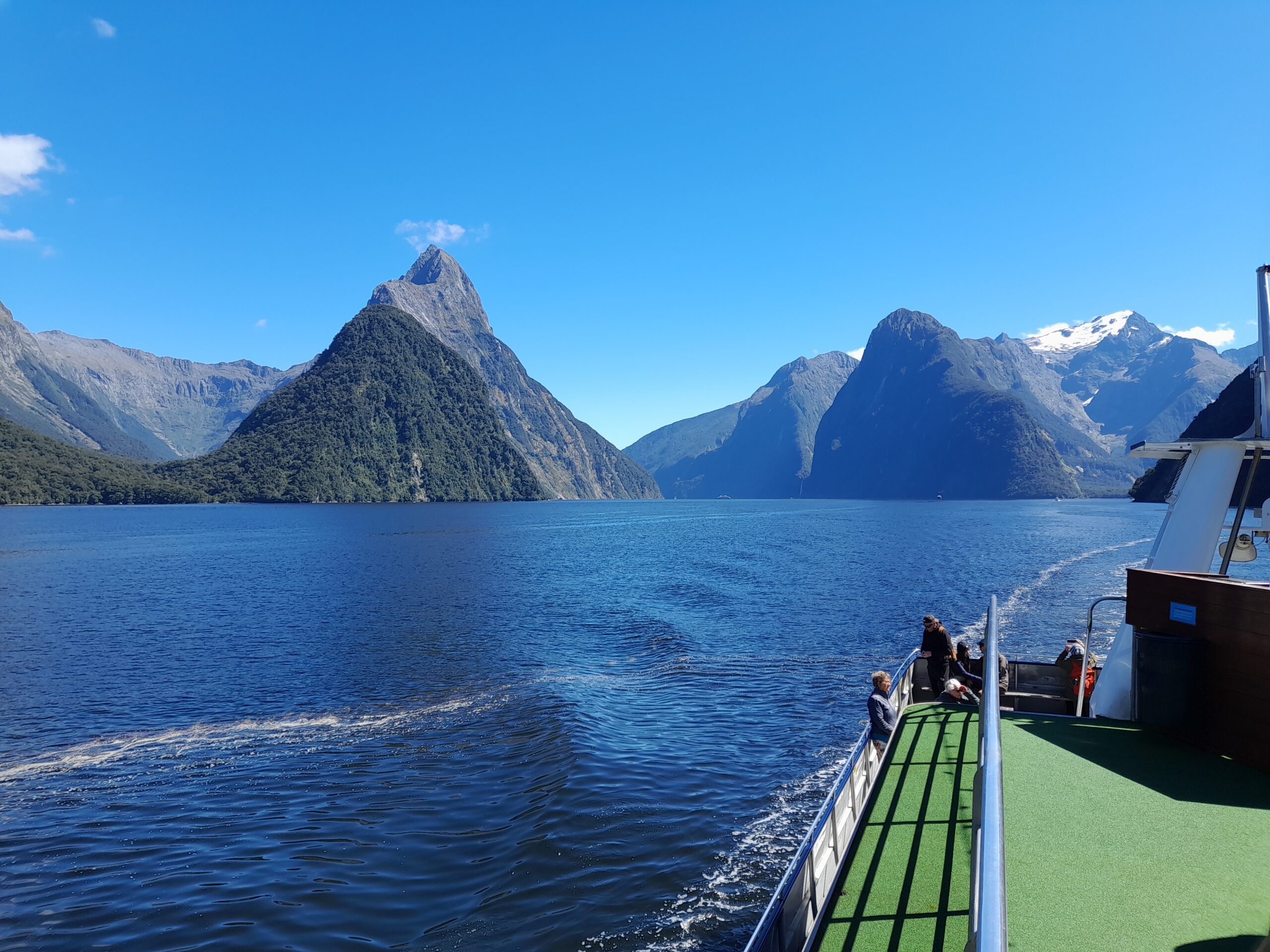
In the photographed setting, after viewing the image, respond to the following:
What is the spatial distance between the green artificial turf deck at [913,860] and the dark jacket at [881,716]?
0.28m

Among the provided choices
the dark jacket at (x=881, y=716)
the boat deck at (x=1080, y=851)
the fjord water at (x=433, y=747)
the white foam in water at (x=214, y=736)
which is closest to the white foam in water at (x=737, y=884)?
the fjord water at (x=433, y=747)

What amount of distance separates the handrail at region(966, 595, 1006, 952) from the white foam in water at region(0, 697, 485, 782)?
1863cm

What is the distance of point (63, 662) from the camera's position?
2795 cm

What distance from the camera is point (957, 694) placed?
1260 centimetres

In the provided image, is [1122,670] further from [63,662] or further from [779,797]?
[63,662]

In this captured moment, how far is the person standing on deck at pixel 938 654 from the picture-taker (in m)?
14.6

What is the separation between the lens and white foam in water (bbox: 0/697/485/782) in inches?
690

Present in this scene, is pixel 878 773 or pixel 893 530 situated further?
A: pixel 893 530

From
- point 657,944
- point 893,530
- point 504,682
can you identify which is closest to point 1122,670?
point 657,944

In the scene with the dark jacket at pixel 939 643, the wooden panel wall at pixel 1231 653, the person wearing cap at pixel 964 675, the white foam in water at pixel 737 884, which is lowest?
the white foam in water at pixel 737 884

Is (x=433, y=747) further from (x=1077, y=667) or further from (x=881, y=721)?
(x=1077, y=667)

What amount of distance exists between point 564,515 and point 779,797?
170 meters

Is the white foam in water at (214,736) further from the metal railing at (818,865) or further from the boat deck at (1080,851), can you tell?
the boat deck at (1080,851)

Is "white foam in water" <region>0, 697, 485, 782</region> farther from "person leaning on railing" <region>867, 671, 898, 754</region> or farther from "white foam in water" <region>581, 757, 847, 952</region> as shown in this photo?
"person leaning on railing" <region>867, 671, 898, 754</region>
